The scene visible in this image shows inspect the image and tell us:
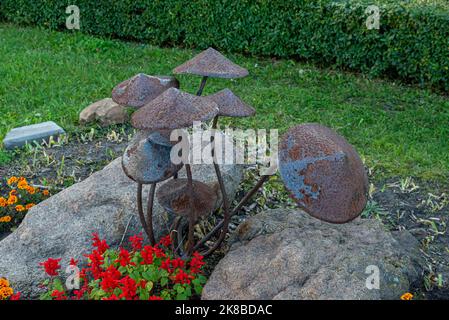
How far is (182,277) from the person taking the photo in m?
3.03

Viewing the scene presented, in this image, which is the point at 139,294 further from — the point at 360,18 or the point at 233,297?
the point at 360,18

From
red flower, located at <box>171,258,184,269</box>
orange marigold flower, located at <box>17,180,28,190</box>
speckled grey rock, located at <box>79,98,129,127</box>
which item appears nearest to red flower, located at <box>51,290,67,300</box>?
red flower, located at <box>171,258,184,269</box>

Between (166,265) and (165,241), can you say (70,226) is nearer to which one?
(165,241)

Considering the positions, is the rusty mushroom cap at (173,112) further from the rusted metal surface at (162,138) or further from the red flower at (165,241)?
the red flower at (165,241)

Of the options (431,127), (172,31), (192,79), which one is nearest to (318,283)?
(431,127)

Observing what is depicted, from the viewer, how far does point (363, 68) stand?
782 cm

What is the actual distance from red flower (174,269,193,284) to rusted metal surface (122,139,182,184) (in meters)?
0.47

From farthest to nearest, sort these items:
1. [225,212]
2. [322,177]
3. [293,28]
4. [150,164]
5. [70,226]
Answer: [293,28], [70,226], [225,212], [150,164], [322,177]

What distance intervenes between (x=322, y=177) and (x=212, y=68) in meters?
0.87

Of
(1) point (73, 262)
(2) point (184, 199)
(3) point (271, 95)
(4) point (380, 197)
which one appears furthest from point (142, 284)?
(3) point (271, 95)

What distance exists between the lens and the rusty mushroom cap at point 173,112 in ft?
8.71

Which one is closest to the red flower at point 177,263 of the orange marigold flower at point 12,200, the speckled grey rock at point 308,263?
the speckled grey rock at point 308,263

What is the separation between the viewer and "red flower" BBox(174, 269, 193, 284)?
9.91 ft

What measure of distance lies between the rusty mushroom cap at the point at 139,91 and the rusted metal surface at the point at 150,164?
232 millimetres
